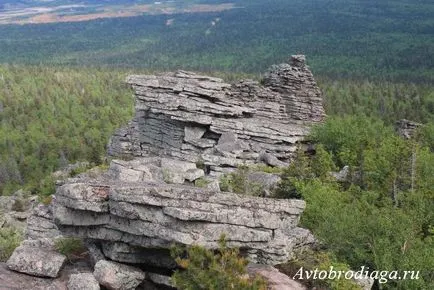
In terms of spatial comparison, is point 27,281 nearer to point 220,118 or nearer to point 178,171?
point 178,171

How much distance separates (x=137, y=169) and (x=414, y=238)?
618 inches

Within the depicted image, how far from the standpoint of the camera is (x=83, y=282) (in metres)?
20.8

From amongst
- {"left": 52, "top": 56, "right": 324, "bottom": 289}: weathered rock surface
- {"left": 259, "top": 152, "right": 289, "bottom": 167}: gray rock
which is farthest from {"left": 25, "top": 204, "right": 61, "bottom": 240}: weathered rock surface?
{"left": 259, "top": 152, "right": 289, "bottom": 167}: gray rock

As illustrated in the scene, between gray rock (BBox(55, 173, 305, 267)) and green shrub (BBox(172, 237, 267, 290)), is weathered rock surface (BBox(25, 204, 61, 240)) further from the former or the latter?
green shrub (BBox(172, 237, 267, 290))

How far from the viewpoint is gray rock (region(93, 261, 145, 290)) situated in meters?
21.1

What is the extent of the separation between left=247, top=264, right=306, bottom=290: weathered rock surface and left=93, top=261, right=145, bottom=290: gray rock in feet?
14.3

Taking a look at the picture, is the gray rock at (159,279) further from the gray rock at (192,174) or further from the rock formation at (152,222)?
the gray rock at (192,174)

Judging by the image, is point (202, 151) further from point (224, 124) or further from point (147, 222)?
point (147, 222)

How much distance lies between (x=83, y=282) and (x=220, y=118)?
3254 cm

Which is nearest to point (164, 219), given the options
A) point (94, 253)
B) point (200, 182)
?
point (94, 253)

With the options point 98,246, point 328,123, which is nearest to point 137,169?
point 98,246

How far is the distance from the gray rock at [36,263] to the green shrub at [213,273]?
227 inches

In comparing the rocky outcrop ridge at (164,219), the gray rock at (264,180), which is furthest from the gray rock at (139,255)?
the gray rock at (264,180)

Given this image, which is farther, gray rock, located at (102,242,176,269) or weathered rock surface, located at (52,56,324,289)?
gray rock, located at (102,242,176,269)
